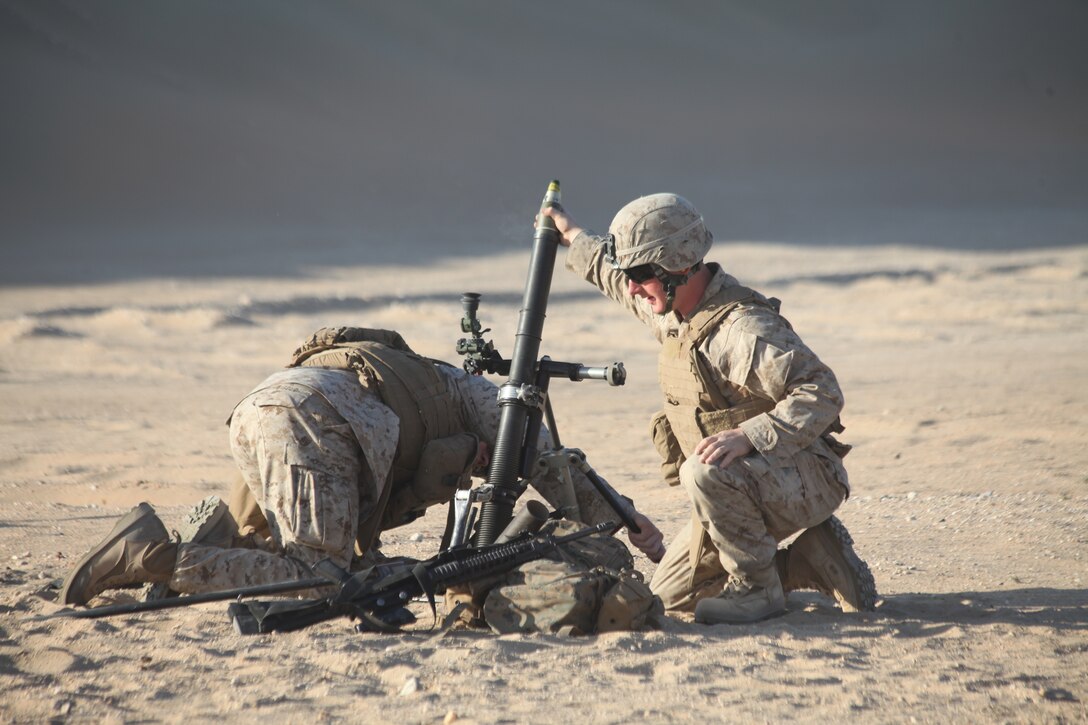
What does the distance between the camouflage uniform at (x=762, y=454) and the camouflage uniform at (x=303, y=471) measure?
619 mm

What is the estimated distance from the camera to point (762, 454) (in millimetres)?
4133

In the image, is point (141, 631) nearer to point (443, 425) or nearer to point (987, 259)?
point (443, 425)

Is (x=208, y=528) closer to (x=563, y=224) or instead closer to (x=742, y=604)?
(x=563, y=224)

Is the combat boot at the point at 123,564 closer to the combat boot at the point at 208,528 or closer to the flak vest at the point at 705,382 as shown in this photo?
the combat boot at the point at 208,528

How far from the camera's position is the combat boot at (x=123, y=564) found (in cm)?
409

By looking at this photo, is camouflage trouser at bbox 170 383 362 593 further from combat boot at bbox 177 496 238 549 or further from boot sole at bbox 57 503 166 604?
boot sole at bbox 57 503 166 604

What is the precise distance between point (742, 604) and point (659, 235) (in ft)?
4.06

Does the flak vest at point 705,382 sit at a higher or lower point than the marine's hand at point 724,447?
higher

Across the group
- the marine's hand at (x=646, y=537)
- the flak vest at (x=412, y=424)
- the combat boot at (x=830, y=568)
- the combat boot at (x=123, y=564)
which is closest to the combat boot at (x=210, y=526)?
the combat boot at (x=123, y=564)

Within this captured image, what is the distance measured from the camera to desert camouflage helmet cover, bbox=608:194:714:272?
420 cm

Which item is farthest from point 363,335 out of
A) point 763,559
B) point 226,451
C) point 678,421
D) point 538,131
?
point 538,131

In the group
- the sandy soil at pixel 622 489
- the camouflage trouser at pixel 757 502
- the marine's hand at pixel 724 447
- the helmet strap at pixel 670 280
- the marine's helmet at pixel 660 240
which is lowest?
the sandy soil at pixel 622 489

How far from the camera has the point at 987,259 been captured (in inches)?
683

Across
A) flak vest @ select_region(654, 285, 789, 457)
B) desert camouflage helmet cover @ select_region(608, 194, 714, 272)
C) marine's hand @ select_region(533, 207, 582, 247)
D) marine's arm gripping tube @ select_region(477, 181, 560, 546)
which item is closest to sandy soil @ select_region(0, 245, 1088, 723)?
marine's arm gripping tube @ select_region(477, 181, 560, 546)
